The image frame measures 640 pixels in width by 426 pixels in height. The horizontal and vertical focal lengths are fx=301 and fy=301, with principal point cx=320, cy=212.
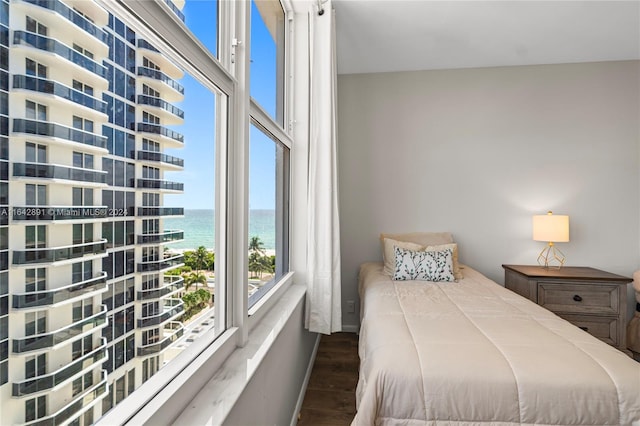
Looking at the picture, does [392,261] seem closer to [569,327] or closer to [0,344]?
[569,327]

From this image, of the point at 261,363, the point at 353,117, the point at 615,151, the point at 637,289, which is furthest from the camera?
the point at 353,117

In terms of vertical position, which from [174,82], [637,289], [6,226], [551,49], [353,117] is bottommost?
[637,289]

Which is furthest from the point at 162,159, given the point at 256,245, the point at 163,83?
the point at 256,245

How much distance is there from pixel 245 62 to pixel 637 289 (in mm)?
3557

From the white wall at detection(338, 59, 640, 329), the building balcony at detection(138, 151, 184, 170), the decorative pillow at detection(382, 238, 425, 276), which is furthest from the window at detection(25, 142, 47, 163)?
the white wall at detection(338, 59, 640, 329)

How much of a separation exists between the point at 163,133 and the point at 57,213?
1.04 ft

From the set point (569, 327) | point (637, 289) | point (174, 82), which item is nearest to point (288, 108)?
point (174, 82)

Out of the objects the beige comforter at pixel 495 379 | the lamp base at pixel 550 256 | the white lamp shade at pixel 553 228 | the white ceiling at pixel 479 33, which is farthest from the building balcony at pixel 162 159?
the lamp base at pixel 550 256

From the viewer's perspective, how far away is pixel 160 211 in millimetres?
726

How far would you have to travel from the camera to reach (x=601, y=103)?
115 inches

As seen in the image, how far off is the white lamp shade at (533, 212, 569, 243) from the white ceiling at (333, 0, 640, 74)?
1521 millimetres

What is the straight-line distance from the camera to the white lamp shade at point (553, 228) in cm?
264

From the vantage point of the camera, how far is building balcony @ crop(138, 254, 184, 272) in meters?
0.68

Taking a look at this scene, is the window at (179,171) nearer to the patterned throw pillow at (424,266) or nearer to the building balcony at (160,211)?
the building balcony at (160,211)
